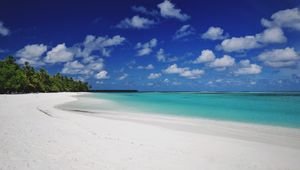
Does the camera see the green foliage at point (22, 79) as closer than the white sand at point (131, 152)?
No

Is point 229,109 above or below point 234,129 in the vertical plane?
above

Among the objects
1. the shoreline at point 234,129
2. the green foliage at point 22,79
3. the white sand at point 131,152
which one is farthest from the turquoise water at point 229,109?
the green foliage at point 22,79

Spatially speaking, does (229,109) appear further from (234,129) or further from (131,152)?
(131,152)

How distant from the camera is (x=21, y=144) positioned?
646cm

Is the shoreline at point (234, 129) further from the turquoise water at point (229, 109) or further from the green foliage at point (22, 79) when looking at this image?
the green foliage at point (22, 79)

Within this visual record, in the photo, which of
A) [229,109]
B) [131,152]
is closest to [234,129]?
[131,152]

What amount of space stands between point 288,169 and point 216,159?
183 centimetres

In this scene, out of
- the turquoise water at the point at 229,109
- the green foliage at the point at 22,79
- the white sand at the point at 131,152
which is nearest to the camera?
the white sand at the point at 131,152

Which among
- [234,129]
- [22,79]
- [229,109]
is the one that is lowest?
[234,129]

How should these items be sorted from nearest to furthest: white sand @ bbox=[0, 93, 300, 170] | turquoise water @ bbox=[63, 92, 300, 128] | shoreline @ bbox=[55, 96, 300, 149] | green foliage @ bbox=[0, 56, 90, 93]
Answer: white sand @ bbox=[0, 93, 300, 170] → shoreline @ bbox=[55, 96, 300, 149] → turquoise water @ bbox=[63, 92, 300, 128] → green foliage @ bbox=[0, 56, 90, 93]

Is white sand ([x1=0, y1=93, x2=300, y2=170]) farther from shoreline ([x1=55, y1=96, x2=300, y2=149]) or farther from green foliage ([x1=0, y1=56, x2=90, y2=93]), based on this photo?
green foliage ([x1=0, y1=56, x2=90, y2=93])

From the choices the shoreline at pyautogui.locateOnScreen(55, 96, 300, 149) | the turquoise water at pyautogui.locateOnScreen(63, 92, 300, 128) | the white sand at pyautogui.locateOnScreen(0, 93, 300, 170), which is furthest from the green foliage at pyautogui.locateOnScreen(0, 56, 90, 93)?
the white sand at pyautogui.locateOnScreen(0, 93, 300, 170)

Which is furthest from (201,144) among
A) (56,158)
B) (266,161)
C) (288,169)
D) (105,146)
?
(56,158)

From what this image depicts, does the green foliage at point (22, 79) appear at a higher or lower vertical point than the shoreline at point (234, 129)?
higher
